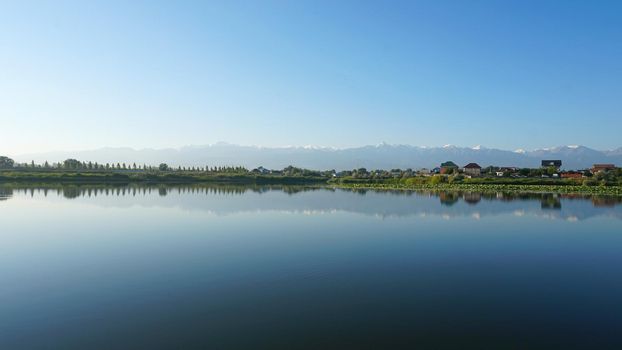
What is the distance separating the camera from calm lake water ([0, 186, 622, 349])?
6.90 metres

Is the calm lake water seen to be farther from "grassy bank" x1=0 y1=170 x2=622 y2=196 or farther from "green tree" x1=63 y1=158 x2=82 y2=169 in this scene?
"green tree" x1=63 y1=158 x2=82 y2=169

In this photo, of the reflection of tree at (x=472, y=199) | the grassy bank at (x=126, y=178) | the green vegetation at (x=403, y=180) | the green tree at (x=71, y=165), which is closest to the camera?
the reflection of tree at (x=472, y=199)

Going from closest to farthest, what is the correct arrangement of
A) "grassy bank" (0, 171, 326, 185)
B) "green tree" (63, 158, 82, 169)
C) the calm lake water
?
1. the calm lake water
2. "grassy bank" (0, 171, 326, 185)
3. "green tree" (63, 158, 82, 169)

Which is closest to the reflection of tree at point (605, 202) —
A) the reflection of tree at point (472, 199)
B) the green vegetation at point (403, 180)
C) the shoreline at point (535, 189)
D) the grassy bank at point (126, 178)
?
the reflection of tree at point (472, 199)

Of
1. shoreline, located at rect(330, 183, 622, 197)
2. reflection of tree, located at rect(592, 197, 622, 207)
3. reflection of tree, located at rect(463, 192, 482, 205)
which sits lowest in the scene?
reflection of tree, located at rect(592, 197, 622, 207)

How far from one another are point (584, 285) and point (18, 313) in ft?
40.7

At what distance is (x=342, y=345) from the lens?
6.50 meters

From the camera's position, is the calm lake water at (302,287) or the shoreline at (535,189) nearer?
the calm lake water at (302,287)

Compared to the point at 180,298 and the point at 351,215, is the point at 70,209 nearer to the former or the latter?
the point at 351,215

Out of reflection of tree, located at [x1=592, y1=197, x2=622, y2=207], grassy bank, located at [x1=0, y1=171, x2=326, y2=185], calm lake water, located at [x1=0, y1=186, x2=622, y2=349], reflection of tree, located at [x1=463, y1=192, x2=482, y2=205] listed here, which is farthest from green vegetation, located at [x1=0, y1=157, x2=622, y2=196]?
calm lake water, located at [x1=0, y1=186, x2=622, y2=349]

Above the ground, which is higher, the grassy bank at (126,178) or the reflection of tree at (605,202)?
the grassy bank at (126,178)

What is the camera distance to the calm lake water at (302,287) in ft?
22.6

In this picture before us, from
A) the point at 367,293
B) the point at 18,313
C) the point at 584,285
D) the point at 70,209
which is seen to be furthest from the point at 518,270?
the point at 70,209

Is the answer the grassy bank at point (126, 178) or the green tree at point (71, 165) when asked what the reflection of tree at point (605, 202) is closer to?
the grassy bank at point (126, 178)
